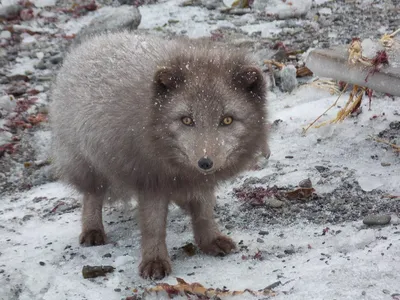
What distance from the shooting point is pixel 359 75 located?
575cm

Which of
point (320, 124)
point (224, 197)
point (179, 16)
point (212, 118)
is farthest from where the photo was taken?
point (179, 16)

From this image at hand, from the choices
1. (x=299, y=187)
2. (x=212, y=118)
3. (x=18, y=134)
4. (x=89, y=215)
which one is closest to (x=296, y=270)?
(x=212, y=118)

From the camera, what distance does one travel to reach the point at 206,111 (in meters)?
4.07

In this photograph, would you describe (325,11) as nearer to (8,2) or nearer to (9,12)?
(9,12)

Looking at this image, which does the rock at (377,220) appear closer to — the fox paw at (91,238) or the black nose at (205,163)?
the black nose at (205,163)

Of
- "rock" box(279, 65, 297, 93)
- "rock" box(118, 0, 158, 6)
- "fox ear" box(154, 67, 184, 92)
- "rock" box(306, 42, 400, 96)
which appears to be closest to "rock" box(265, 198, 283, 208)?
"rock" box(306, 42, 400, 96)

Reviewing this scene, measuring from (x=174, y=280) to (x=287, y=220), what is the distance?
1.17 metres

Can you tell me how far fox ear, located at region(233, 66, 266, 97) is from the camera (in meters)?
4.28

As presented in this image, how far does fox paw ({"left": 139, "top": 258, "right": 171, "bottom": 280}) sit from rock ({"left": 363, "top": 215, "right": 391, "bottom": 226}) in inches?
58.7

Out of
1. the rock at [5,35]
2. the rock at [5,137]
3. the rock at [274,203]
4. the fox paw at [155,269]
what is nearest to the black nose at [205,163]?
the fox paw at [155,269]

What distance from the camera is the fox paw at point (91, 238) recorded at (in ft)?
17.5

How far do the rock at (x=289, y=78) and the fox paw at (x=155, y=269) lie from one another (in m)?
3.64

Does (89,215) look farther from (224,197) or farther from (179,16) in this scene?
(179,16)

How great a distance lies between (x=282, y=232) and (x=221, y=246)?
488 millimetres
